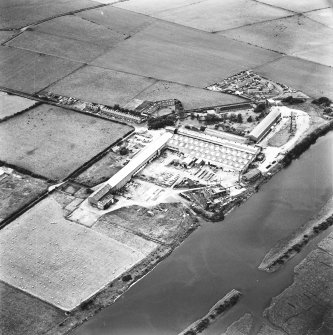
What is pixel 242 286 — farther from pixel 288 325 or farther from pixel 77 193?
pixel 77 193

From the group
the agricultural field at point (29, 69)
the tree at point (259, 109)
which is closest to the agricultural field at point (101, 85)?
the agricultural field at point (29, 69)

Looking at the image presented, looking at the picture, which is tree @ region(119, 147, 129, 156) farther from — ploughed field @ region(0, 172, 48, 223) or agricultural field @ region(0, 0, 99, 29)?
agricultural field @ region(0, 0, 99, 29)

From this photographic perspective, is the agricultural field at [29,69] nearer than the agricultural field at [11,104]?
No

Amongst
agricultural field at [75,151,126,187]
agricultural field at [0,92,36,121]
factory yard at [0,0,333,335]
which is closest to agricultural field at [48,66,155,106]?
factory yard at [0,0,333,335]

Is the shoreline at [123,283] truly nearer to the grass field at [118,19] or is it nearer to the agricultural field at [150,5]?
the grass field at [118,19]

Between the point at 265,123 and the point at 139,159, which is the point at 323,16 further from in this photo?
the point at 139,159

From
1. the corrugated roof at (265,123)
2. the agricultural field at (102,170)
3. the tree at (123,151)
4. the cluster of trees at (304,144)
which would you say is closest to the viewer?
the agricultural field at (102,170)

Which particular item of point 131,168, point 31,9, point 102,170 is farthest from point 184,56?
A: point 31,9
